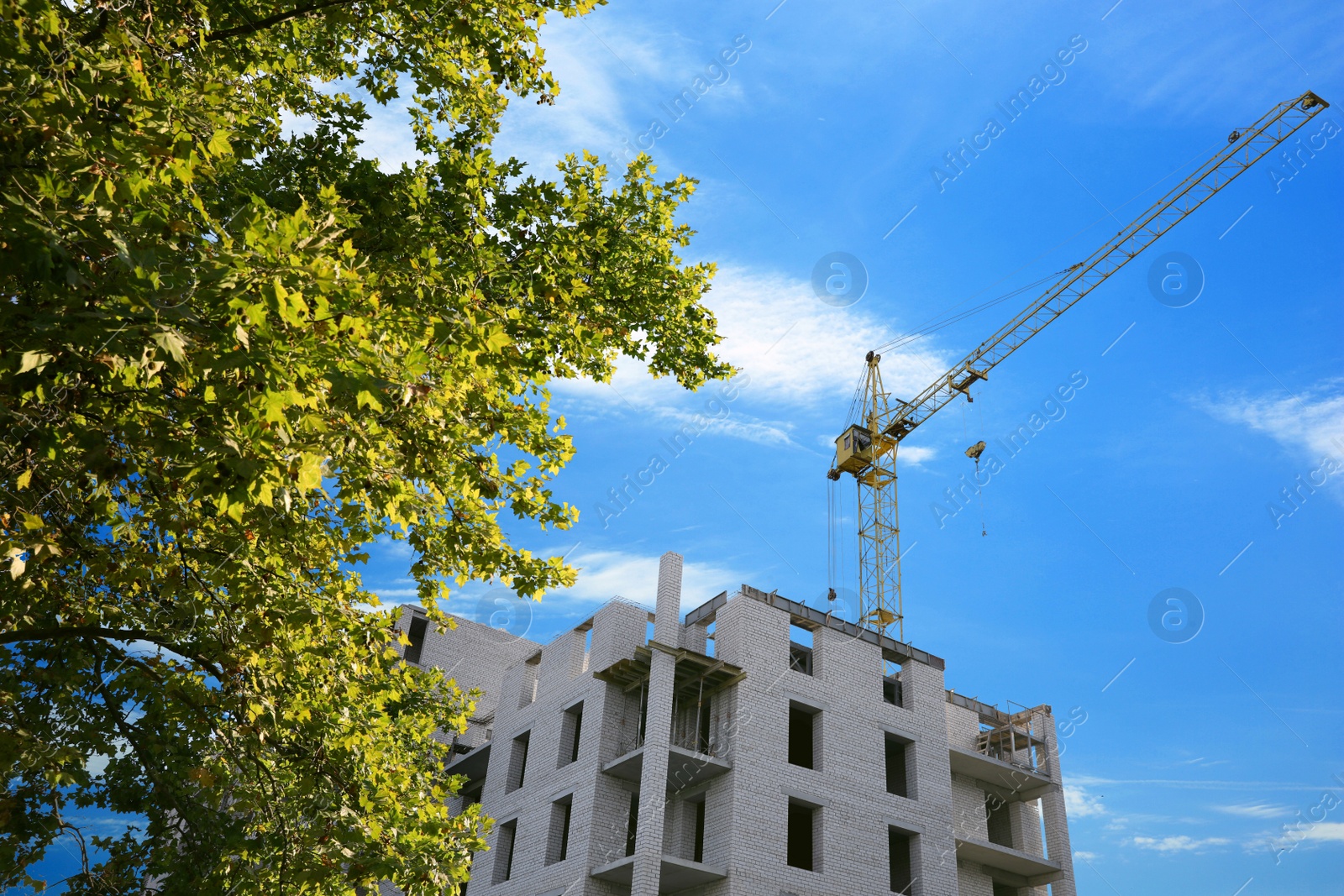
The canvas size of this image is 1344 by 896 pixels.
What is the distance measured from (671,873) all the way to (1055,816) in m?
16.2

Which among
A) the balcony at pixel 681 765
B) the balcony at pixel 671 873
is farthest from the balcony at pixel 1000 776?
the balcony at pixel 671 873

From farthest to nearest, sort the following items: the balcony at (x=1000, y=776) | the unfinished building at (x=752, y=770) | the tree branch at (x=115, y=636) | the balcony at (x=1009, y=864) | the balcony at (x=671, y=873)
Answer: the balcony at (x=1000, y=776), the balcony at (x=1009, y=864), the unfinished building at (x=752, y=770), the balcony at (x=671, y=873), the tree branch at (x=115, y=636)

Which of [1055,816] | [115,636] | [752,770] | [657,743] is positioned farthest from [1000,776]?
[115,636]

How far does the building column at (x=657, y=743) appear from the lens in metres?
23.3

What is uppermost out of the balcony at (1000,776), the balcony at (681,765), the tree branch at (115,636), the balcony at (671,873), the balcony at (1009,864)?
the balcony at (1000,776)

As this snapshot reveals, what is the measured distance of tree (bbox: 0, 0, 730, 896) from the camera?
19.4 feet

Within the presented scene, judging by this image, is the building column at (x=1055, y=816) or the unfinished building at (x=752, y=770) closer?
the unfinished building at (x=752, y=770)

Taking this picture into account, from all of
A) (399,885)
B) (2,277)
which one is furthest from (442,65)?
(399,885)

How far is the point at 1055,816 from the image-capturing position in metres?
32.7

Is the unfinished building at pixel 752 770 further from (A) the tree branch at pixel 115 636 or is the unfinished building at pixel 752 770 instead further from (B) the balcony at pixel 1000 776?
(A) the tree branch at pixel 115 636

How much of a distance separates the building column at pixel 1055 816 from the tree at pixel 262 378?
84.6 feet

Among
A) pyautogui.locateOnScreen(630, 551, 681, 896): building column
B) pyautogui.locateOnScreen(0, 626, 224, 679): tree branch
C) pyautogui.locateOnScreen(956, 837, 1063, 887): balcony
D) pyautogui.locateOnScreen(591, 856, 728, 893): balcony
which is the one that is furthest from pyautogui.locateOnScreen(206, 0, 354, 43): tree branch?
pyautogui.locateOnScreen(956, 837, 1063, 887): balcony

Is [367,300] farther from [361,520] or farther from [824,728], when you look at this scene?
[824,728]

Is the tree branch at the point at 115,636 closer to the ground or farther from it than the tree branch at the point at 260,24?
closer to the ground
